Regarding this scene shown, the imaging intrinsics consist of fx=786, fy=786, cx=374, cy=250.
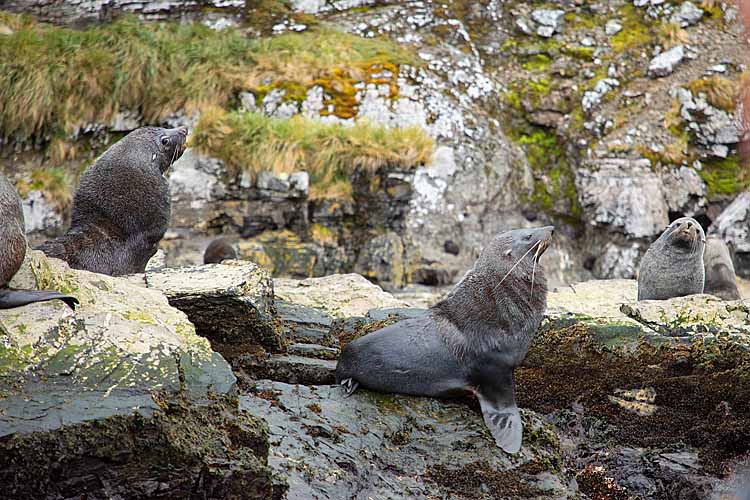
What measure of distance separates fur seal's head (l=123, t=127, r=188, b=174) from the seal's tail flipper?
3259mm

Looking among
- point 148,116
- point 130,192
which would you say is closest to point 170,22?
point 148,116

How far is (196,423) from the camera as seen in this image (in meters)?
3.38

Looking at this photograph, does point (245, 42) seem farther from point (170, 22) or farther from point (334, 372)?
point (334, 372)

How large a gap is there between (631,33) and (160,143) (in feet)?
28.4

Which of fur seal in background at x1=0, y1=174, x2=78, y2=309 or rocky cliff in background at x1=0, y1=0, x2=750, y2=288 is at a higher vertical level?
fur seal in background at x1=0, y1=174, x2=78, y2=309

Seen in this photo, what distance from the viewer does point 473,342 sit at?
482 centimetres

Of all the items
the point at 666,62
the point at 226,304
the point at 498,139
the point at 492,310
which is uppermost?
the point at 226,304

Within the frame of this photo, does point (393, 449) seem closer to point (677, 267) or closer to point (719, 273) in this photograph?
point (677, 267)

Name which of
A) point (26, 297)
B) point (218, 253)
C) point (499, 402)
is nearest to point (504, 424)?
point (499, 402)

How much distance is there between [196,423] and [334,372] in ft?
5.63

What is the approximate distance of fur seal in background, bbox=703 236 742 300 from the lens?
766cm

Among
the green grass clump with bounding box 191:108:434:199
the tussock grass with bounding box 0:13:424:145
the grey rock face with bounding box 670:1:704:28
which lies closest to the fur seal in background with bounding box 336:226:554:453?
the green grass clump with bounding box 191:108:434:199

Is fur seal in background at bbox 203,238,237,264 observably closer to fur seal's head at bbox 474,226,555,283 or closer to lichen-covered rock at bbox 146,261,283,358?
lichen-covered rock at bbox 146,261,283,358

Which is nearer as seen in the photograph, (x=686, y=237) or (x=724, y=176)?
(x=686, y=237)
